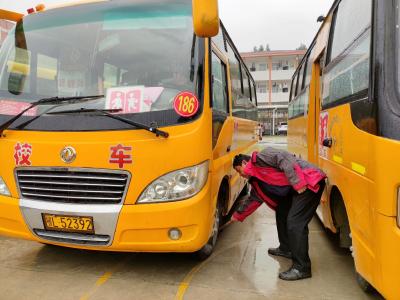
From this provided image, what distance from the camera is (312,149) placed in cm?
615

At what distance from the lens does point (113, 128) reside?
11.0 feet

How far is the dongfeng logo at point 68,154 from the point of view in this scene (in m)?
3.41

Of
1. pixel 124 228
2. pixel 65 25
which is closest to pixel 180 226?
pixel 124 228

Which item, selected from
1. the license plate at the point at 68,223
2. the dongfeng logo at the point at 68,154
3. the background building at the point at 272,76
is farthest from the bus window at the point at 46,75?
the background building at the point at 272,76

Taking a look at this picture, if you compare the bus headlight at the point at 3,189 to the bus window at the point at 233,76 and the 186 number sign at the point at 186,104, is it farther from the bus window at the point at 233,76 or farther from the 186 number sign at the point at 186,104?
the bus window at the point at 233,76

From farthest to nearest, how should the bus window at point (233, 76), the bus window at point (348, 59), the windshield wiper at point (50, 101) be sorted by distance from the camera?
1. the bus window at point (233, 76)
2. the windshield wiper at point (50, 101)
3. the bus window at point (348, 59)

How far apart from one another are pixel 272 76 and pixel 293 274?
42.3 meters

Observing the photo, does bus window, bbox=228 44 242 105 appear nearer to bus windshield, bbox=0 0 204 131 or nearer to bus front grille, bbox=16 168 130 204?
bus windshield, bbox=0 0 204 131

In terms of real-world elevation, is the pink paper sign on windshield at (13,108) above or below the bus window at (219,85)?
below

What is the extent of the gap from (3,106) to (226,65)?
2.63m

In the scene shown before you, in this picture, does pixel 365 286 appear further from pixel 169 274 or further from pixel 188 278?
pixel 169 274

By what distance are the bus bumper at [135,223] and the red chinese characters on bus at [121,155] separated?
384mm

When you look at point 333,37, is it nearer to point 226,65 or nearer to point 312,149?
point 226,65

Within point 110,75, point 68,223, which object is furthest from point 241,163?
point 68,223
